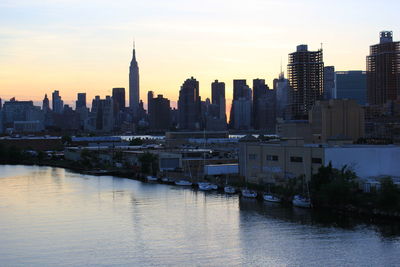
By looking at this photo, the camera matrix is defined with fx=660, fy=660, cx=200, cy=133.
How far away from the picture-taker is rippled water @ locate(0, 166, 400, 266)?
12.9 m

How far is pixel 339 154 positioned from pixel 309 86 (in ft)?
176

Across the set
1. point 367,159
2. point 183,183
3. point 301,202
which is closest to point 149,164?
point 183,183

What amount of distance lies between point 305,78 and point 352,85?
19.1 meters

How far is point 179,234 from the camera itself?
15.2 meters

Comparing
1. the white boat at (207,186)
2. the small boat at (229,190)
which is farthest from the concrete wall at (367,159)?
the white boat at (207,186)

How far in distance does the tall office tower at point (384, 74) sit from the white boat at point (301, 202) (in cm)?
6101

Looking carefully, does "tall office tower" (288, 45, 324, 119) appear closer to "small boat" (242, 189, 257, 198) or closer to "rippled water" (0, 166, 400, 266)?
"small boat" (242, 189, 257, 198)

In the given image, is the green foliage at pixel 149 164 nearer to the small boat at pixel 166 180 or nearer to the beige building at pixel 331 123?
the small boat at pixel 166 180

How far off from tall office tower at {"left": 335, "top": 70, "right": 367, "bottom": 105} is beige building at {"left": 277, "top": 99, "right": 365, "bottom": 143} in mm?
50643

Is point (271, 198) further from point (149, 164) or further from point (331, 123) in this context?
point (331, 123)

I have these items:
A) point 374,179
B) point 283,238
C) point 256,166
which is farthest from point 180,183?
point 283,238

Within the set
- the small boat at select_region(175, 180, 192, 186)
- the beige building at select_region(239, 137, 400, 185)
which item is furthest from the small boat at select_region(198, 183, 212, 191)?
the beige building at select_region(239, 137, 400, 185)

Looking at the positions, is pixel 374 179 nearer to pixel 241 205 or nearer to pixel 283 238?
pixel 241 205

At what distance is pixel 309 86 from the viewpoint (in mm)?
73125
